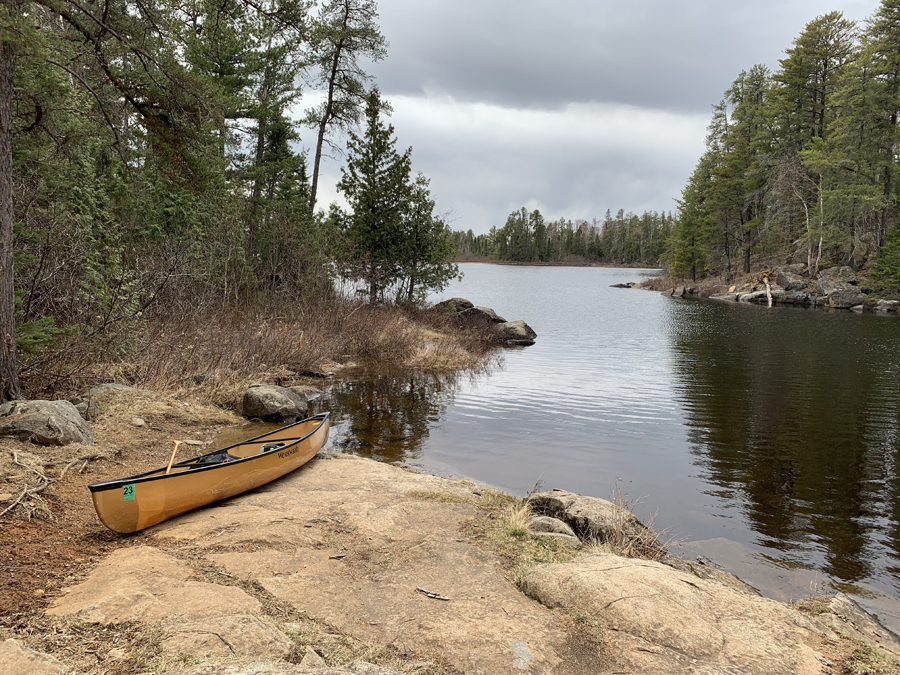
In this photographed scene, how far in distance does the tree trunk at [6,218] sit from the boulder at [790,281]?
48.8m

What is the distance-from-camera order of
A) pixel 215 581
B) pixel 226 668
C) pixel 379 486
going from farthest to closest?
pixel 379 486, pixel 215 581, pixel 226 668

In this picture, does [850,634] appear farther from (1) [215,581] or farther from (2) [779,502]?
(1) [215,581]

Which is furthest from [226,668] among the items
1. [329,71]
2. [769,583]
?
[329,71]

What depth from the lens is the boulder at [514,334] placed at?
2683 centimetres

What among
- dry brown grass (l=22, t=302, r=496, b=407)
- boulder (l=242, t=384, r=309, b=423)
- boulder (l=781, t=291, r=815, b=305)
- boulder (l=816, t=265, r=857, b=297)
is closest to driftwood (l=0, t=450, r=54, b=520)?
dry brown grass (l=22, t=302, r=496, b=407)

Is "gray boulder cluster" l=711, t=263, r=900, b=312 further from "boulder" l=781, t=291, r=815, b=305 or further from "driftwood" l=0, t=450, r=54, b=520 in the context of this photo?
"driftwood" l=0, t=450, r=54, b=520

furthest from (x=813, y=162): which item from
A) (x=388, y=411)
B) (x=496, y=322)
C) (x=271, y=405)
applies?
(x=271, y=405)

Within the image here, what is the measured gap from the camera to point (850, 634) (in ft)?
15.7

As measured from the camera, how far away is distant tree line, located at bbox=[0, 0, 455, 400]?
27.2ft

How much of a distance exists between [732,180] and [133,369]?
57.5 metres

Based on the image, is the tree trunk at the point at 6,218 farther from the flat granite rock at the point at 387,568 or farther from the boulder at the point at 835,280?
the boulder at the point at 835,280

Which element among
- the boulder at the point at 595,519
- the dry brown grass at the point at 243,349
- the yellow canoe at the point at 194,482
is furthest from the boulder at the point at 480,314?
the boulder at the point at 595,519

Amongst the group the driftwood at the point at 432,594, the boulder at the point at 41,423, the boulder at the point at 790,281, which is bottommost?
the driftwood at the point at 432,594

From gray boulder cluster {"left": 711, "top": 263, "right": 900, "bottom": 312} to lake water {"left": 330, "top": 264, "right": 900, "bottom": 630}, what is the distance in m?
15.5
